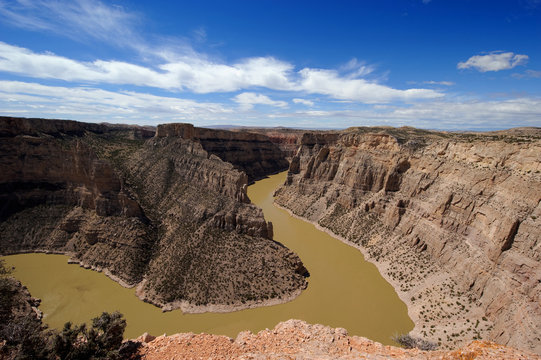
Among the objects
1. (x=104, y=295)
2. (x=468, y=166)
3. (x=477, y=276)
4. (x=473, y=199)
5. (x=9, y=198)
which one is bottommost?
(x=104, y=295)

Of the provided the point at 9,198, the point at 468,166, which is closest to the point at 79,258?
the point at 9,198

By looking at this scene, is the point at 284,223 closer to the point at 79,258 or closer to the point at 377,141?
the point at 377,141

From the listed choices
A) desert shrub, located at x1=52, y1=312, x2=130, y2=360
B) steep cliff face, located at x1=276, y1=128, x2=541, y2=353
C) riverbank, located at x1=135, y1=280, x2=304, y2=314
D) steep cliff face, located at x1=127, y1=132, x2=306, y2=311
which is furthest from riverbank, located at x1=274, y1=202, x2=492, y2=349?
desert shrub, located at x1=52, y1=312, x2=130, y2=360

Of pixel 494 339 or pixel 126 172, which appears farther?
pixel 126 172

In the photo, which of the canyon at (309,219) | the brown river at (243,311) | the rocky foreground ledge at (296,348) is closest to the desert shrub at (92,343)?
the rocky foreground ledge at (296,348)

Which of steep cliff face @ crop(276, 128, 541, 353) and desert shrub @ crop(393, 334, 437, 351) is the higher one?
steep cliff face @ crop(276, 128, 541, 353)

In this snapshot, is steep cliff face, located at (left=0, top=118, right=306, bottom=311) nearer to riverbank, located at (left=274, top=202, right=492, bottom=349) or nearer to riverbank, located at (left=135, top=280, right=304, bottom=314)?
riverbank, located at (left=135, top=280, right=304, bottom=314)

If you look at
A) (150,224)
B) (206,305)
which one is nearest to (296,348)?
(206,305)

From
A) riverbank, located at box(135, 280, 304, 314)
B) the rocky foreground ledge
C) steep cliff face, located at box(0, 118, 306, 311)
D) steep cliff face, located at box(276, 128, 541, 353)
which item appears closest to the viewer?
the rocky foreground ledge
